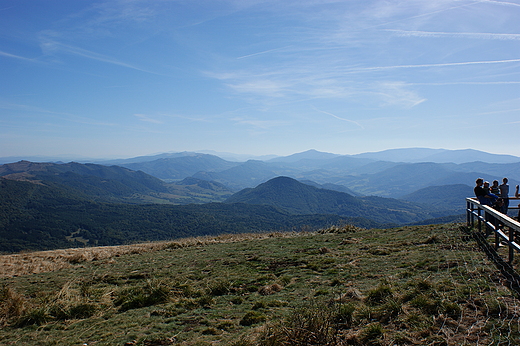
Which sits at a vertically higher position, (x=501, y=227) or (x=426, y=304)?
(x=501, y=227)

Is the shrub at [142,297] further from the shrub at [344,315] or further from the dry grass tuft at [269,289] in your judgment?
the shrub at [344,315]

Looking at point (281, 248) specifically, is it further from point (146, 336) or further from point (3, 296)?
point (3, 296)

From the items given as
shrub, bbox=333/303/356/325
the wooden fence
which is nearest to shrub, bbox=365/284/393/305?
shrub, bbox=333/303/356/325

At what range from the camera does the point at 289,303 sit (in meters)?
6.53

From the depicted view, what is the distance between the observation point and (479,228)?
11305mm

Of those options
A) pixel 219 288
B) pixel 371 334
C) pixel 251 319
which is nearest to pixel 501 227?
pixel 371 334

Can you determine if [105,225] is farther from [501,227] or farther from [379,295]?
[501,227]

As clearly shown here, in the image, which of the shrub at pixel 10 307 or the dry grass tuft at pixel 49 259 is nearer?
the shrub at pixel 10 307

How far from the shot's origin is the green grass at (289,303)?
4.44 meters

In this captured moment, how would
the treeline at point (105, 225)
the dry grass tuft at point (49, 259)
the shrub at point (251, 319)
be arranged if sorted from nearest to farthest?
the shrub at point (251, 319)
the dry grass tuft at point (49, 259)
the treeline at point (105, 225)


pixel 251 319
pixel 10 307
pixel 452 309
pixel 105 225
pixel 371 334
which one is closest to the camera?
pixel 371 334

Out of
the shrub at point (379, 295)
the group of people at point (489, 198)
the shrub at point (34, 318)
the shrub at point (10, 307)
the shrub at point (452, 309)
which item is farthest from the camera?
the group of people at point (489, 198)

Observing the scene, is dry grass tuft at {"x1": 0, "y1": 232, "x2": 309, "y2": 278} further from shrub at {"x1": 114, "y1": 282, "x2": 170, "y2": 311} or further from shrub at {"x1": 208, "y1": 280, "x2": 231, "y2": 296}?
shrub at {"x1": 208, "y1": 280, "x2": 231, "y2": 296}

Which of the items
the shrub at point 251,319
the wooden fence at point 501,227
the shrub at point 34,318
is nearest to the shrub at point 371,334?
the shrub at point 251,319
